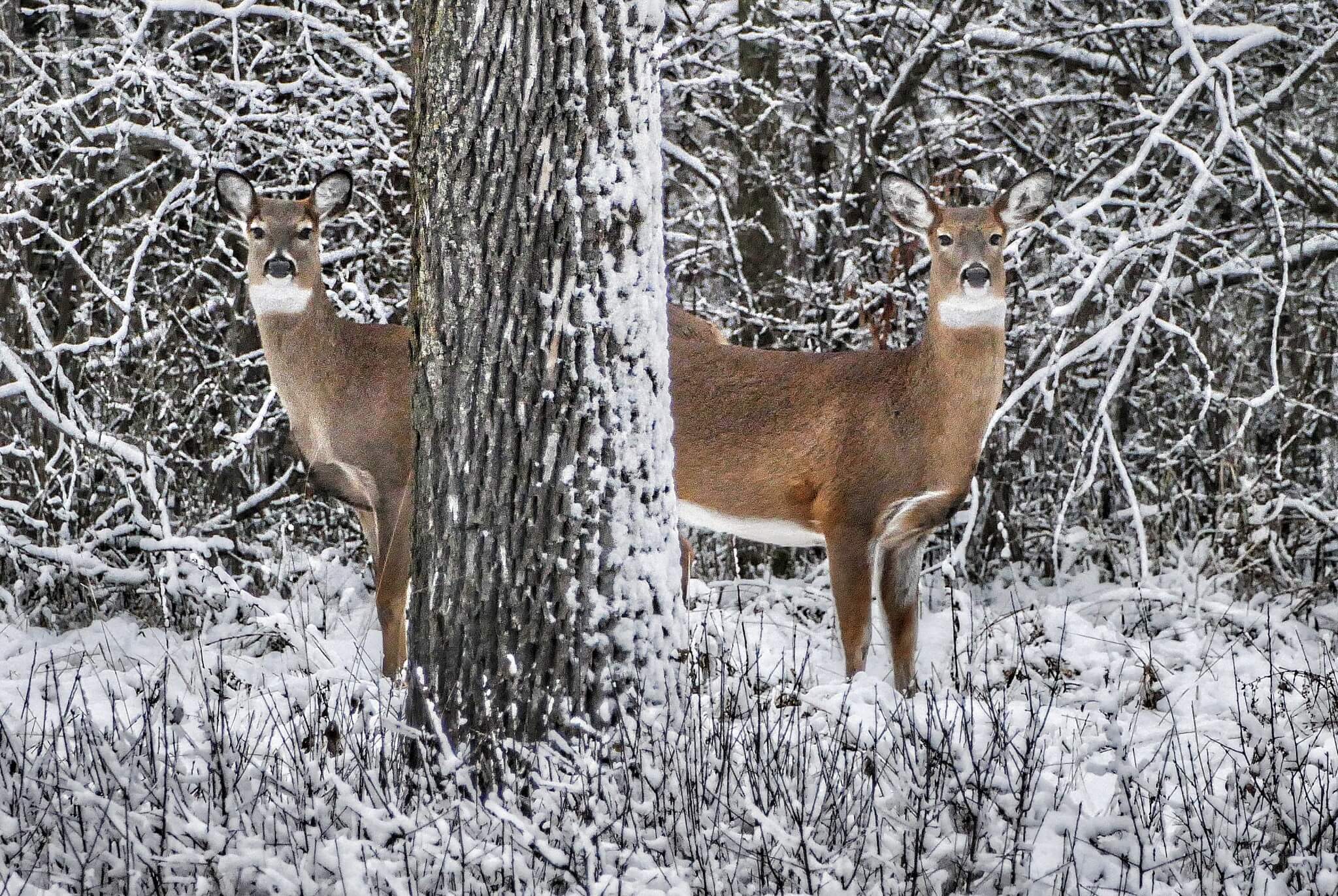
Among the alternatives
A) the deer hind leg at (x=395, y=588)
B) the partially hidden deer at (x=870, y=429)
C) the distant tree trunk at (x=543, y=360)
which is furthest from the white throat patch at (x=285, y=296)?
the distant tree trunk at (x=543, y=360)

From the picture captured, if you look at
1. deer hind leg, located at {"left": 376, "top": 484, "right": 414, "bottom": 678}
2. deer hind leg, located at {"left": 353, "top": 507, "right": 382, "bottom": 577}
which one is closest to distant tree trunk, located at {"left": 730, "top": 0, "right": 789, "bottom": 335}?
deer hind leg, located at {"left": 353, "top": 507, "right": 382, "bottom": 577}

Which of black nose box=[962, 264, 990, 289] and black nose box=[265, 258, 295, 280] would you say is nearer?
black nose box=[962, 264, 990, 289]

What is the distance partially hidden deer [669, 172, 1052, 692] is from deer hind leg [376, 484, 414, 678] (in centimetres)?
105

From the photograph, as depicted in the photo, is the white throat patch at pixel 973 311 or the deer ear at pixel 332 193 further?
the deer ear at pixel 332 193

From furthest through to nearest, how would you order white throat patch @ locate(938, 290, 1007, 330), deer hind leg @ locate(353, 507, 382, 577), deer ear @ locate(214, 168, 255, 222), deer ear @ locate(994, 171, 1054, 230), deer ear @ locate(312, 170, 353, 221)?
deer ear @ locate(312, 170, 353, 221)
deer ear @ locate(214, 168, 255, 222)
deer ear @ locate(994, 171, 1054, 230)
deer hind leg @ locate(353, 507, 382, 577)
white throat patch @ locate(938, 290, 1007, 330)

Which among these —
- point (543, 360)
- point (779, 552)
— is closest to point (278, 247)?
point (543, 360)

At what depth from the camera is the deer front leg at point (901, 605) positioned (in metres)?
5.97

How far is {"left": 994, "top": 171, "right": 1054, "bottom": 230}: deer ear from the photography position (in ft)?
20.3

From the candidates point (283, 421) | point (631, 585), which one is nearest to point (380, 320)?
point (283, 421)

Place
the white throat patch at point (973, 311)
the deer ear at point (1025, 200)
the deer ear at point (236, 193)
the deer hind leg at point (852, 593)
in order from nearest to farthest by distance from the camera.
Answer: the deer hind leg at point (852, 593), the white throat patch at point (973, 311), the deer ear at point (1025, 200), the deer ear at point (236, 193)

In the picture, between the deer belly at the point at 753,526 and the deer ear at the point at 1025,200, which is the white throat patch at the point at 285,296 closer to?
the deer belly at the point at 753,526

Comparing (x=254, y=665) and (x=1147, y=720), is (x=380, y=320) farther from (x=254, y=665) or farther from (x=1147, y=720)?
(x=1147, y=720)

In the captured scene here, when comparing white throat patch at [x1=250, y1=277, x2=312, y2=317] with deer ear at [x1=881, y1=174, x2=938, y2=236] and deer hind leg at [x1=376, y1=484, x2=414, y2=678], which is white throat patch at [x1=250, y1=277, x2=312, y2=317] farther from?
deer ear at [x1=881, y1=174, x2=938, y2=236]

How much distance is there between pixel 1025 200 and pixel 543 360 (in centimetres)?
295
